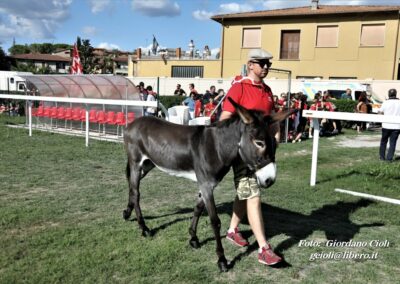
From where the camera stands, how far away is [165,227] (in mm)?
5070

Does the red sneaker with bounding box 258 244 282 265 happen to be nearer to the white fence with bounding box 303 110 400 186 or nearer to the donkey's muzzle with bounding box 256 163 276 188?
the donkey's muzzle with bounding box 256 163 276 188

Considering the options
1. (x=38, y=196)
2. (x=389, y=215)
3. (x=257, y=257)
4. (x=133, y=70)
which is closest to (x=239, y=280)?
(x=257, y=257)

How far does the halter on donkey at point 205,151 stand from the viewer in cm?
357

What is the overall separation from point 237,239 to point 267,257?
60 cm

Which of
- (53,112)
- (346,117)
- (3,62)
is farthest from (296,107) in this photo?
(3,62)

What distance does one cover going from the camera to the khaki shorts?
4.09m

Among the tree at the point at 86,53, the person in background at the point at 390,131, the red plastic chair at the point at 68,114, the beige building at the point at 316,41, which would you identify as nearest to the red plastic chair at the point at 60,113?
the red plastic chair at the point at 68,114

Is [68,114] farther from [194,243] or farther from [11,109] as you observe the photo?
[194,243]

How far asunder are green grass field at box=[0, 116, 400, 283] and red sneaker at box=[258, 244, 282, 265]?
Result: 0.07m

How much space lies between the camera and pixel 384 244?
4629mm

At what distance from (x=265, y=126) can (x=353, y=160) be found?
7.31m

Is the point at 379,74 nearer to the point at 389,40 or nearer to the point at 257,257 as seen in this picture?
the point at 389,40

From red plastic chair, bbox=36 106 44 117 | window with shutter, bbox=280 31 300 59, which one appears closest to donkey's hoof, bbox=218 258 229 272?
red plastic chair, bbox=36 106 44 117

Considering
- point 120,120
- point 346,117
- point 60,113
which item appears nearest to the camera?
point 346,117
